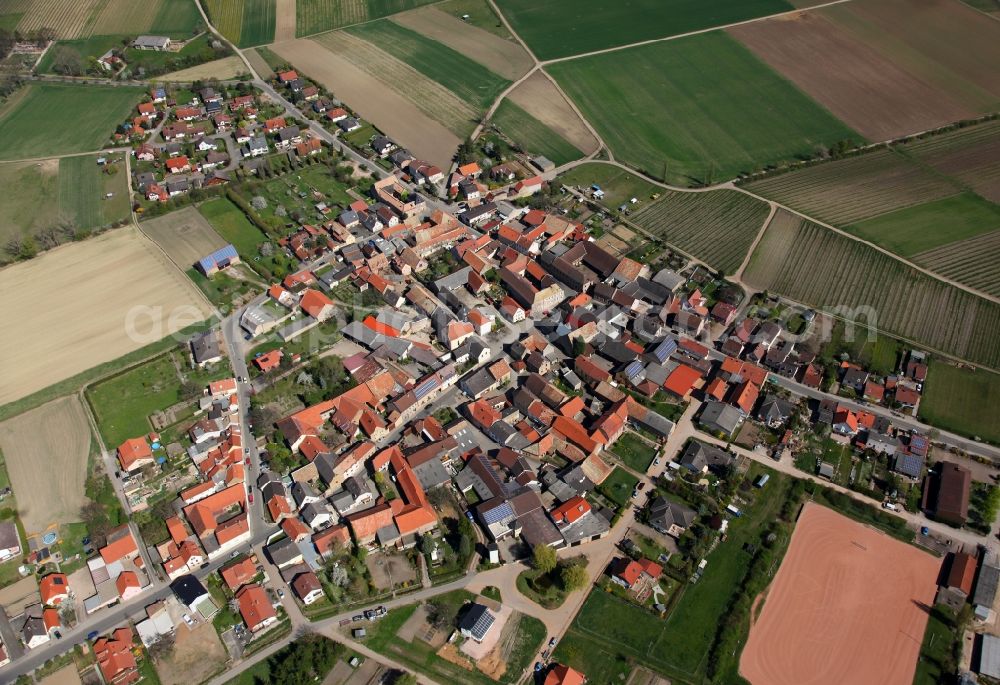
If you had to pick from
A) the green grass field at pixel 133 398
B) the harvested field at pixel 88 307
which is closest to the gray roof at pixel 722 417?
the green grass field at pixel 133 398

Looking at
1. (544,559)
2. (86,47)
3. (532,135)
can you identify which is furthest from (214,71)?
(544,559)

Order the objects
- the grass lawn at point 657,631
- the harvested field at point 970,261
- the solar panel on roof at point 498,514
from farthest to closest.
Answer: the harvested field at point 970,261
the solar panel on roof at point 498,514
the grass lawn at point 657,631

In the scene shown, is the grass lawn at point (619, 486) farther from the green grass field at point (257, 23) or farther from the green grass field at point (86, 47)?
the green grass field at point (86, 47)

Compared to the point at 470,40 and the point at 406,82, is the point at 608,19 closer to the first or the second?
the point at 470,40

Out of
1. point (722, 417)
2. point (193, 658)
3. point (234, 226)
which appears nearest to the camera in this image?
point (193, 658)

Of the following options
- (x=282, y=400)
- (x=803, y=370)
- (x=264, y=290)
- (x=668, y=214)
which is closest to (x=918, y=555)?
(x=803, y=370)

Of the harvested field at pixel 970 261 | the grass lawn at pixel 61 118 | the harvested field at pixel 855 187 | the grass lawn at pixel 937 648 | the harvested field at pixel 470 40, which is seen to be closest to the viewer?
the grass lawn at pixel 937 648
